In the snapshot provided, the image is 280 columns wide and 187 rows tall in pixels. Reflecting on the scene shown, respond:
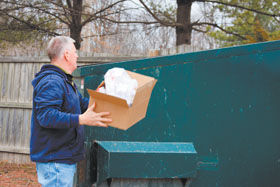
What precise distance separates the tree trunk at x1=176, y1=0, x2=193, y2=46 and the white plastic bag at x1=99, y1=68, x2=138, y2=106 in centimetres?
453

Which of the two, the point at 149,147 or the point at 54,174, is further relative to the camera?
the point at 149,147

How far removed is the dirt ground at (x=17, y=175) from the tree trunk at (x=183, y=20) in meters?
3.69

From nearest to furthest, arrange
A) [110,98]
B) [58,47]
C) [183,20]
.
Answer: [110,98], [58,47], [183,20]

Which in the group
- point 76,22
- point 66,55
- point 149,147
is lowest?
point 149,147

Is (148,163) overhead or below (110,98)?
below

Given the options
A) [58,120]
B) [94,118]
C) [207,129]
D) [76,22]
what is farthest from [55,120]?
[76,22]

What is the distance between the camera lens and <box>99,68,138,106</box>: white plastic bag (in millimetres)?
1444

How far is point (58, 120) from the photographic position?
4.97 feet

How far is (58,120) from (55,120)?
0.02 meters

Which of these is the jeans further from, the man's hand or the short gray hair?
the short gray hair

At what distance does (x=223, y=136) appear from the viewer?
6.18 ft

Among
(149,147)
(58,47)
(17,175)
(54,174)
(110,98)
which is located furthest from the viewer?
(17,175)

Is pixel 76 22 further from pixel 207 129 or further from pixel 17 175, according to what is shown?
pixel 207 129

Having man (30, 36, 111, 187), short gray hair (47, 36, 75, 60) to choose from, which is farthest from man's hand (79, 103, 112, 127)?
short gray hair (47, 36, 75, 60)
